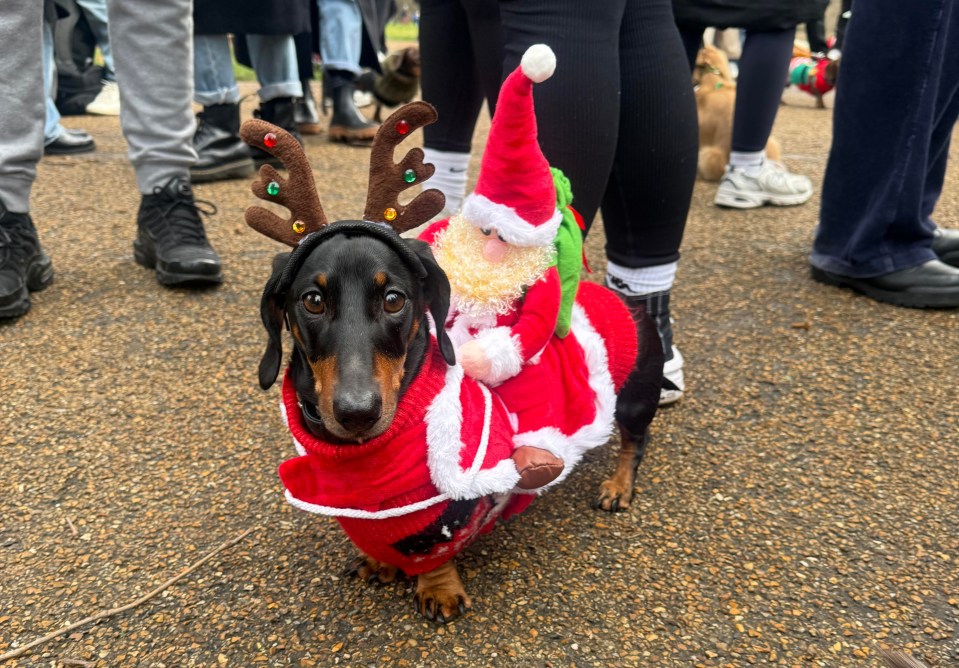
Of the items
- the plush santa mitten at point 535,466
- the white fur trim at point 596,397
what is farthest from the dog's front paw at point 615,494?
the plush santa mitten at point 535,466

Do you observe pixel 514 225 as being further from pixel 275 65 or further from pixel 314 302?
pixel 275 65

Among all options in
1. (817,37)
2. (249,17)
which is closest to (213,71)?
(249,17)

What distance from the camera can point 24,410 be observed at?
95.9 inches

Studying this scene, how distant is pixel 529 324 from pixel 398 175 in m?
0.40

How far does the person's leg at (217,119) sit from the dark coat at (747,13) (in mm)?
2559

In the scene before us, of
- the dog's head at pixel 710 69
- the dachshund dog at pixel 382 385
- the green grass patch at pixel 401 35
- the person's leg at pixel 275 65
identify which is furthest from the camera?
the green grass patch at pixel 401 35

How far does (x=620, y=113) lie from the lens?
7.10ft

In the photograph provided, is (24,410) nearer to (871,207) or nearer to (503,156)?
(503,156)

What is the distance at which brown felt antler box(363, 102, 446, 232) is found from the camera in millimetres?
1657

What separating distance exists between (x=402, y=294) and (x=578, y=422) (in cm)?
55

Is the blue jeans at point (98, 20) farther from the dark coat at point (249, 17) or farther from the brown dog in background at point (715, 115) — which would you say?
the brown dog in background at point (715, 115)

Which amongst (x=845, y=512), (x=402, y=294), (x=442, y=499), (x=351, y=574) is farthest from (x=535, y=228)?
(x=845, y=512)

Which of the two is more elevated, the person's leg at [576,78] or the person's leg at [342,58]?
the person's leg at [576,78]

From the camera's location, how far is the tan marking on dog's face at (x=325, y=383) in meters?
1.43
